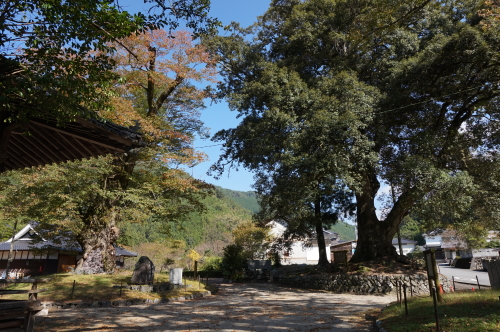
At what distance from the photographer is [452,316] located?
18.4ft

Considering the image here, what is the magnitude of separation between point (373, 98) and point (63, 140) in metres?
12.3

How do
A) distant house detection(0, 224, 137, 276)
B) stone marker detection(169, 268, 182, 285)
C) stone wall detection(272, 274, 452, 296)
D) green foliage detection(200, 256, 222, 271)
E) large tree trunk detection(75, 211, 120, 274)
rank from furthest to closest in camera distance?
green foliage detection(200, 256, 222, 271) → distant house detection(0, 224, 137, 276) → large tree trunk detection(75, 211, 120, 274) → stone marker detection(169, 268, 182, 285) → stone wall detection(272, 274, 452, 296)

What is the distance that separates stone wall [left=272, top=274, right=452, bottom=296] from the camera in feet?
43.1

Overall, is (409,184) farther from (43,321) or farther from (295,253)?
(295,253)

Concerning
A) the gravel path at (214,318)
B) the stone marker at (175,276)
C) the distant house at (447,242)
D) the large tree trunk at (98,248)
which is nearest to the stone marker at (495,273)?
the gravel path at (214,318)

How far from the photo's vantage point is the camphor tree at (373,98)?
1180 centimetres

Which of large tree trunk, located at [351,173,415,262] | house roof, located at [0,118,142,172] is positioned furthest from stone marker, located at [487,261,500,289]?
house roof, located at [0,118,142,172]

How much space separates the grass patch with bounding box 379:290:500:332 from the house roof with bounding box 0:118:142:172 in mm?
5862

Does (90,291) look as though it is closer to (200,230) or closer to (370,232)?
(370,232)

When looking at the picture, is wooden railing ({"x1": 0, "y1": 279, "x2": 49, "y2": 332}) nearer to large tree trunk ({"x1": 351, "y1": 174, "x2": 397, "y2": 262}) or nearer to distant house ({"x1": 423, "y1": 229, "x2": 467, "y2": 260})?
large tree trunk ({"x1": 351, "y1": 174, "x2": 397, "y2": 262})

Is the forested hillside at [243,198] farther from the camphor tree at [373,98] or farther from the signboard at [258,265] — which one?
the camphor tree at [373,98]

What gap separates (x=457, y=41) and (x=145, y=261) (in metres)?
15.5

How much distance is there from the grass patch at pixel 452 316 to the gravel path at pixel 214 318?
868 millimetres

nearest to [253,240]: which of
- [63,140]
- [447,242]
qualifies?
[63,140]
